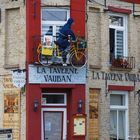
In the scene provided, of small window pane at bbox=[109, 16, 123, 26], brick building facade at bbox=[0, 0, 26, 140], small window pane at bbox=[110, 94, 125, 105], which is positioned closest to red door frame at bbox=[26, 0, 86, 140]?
brick building facade at bbox=[0, 0, 26, 140]

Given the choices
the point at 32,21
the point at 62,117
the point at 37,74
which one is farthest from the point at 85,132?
the point at 32,21

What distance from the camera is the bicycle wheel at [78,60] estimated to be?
22781 millimetres

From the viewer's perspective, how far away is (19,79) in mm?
22453

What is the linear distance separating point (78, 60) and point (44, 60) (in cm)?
133

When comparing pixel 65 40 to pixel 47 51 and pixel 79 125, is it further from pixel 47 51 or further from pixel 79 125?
pixel 79 125

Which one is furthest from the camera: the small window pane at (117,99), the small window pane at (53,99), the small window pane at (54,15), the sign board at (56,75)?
the small window pane at (117,99)

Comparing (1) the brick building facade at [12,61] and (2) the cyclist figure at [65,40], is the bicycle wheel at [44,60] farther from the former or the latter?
(1) the brick building facade at [12,61]

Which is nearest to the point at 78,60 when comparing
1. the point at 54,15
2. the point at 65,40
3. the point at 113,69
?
the point at 65,40

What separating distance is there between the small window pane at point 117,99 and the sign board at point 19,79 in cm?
398

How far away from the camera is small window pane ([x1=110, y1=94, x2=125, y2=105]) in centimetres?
2441

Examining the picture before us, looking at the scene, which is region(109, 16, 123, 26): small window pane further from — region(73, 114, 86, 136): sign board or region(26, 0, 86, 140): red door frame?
region(73, 114, 86, 136): sign board

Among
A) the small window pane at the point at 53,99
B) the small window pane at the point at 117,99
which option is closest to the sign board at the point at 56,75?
the small window pane at the point at 53,99

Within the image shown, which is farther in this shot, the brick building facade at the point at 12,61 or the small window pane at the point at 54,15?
the small window pane at the point at 54,15

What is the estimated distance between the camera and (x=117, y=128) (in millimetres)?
24406
